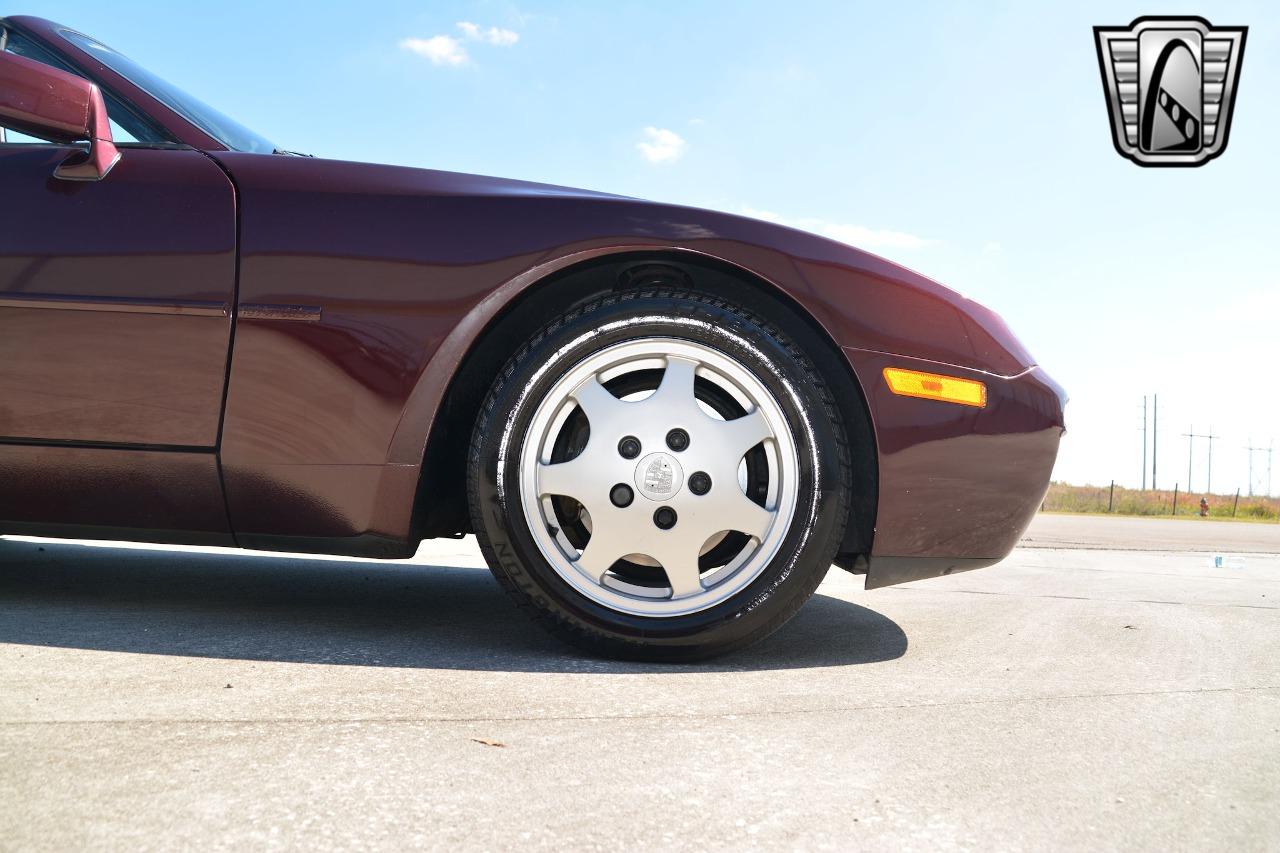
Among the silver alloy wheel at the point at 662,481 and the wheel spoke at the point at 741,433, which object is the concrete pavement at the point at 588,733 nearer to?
the silver alloy wheel at the point at 662,481

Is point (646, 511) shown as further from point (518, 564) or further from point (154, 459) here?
point (154, 459)

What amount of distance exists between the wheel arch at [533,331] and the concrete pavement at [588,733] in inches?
13.0

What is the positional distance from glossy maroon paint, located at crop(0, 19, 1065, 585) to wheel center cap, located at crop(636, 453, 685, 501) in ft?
1.50

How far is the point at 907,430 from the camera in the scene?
6.70ft

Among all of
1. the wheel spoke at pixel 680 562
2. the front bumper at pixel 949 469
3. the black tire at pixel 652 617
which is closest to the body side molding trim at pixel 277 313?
the black tire at pixel 652 617

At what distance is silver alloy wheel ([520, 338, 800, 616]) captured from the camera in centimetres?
194

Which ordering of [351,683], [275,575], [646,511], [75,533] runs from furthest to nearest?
[275,575] < [75,533] < [646,511] < [351,683]

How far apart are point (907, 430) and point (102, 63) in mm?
2187

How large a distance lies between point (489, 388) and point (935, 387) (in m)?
1.01

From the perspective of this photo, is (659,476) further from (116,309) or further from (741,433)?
(116,309)

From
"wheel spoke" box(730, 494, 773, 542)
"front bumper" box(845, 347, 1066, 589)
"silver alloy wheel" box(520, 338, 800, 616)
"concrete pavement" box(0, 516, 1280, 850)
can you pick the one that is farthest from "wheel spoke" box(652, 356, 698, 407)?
"concrete pavement" box(0, 516, 1280, 850)

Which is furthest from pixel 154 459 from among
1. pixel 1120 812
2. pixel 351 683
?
pixel 1120 812

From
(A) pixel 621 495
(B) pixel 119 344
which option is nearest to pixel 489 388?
(A) pixel 621 495

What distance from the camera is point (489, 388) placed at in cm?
213
